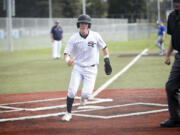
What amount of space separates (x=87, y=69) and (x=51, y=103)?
1918mm

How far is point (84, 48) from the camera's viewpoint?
759cm

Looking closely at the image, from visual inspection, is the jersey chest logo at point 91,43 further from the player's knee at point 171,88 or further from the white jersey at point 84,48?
the player's knee at point 171,88

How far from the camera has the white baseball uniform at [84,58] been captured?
7.55 metres

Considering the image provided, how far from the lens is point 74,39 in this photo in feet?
24.7

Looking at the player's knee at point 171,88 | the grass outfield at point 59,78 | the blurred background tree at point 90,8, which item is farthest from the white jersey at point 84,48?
the blurred background tree at point 90,8

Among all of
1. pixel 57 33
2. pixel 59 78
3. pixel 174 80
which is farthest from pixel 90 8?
pixel 174 80

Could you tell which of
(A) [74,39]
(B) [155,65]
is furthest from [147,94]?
(B) [155,65]

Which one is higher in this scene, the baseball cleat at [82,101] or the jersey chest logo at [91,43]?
the jersey chest logo at [91,43]

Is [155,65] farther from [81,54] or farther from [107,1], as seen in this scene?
[107,1]

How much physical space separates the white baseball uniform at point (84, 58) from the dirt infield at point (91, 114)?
0.61 m

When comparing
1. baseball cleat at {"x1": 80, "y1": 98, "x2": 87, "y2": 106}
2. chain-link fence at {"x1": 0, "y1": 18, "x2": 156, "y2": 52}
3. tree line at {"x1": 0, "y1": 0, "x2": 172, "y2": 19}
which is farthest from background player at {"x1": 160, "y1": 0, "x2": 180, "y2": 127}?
tree line at {"x1": 0, "y1": 0, "x2": 172, "y2": 19}

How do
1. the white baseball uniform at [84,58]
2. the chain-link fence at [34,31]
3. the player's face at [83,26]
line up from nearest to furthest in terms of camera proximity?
1. the player's face at [83,26]
2. the white baseball uniform at [84,58]
3. the chain-link fence at [34,31]

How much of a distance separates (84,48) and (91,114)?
132 cm

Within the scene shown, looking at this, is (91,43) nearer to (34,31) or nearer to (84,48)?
(84,48)
